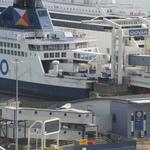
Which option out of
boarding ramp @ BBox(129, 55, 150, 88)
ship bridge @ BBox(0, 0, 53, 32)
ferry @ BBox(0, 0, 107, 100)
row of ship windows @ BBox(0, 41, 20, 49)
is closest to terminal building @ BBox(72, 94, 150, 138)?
boarding ramp @ BBox(129, 55, 150, 88)

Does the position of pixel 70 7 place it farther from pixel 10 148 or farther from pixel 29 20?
pixel 10 148

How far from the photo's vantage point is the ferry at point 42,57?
37.2m

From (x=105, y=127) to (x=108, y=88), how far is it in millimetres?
8695

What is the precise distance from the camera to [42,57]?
38.7m

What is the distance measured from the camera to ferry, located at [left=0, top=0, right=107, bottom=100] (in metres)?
37.2

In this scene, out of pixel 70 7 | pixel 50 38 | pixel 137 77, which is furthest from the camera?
pixel 70 7

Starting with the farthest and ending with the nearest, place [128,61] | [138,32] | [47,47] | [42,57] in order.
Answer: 1. [47,47]
2. [42,57]
3. [138,32]
4. [128,61]

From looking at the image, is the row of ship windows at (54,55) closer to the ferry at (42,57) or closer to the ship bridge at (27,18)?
the ferry at (42,57)

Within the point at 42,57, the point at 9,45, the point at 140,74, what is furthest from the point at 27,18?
the point at 140,74

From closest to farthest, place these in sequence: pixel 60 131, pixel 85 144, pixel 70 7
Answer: pixel 85 144, pixel 60 131, pixel 70 7

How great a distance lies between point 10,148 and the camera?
23453mm

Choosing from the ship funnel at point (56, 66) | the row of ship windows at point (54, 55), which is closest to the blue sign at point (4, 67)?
the row of ship windows at point (54, 55)

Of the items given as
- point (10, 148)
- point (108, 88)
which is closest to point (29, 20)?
point (108, 88)

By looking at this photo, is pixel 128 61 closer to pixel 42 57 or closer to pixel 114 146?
pixel 42 57
